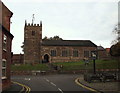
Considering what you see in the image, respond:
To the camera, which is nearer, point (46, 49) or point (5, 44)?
point (5, 44)

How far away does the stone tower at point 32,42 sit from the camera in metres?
73.9

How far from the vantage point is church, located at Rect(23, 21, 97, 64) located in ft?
243

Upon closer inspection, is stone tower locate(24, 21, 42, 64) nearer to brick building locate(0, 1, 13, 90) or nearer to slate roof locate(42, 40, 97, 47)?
slate roof locate(42, 40, 97, 47)

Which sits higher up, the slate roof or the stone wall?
the slate roof

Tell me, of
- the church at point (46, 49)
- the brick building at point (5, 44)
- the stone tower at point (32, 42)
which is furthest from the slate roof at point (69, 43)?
the brick building at point (5, 44)

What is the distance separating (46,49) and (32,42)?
5851 millimetres

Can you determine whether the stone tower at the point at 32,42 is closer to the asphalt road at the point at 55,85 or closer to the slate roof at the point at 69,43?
the slate roof at the point at 69,43

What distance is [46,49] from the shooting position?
244ft

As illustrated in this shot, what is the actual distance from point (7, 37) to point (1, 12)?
2628mm

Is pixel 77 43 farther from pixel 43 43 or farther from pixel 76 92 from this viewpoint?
pixel 76 92

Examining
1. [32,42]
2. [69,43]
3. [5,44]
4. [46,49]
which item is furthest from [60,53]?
[5,44]

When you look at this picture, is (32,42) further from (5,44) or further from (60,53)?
(5,44)

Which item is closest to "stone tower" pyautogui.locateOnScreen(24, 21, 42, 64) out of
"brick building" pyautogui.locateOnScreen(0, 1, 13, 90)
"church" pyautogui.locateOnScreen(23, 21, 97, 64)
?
"church" pyautogui.locateOnScreen(23, 21, 97, 64)

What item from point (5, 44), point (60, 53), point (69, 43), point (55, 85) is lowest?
point (55, 85)
